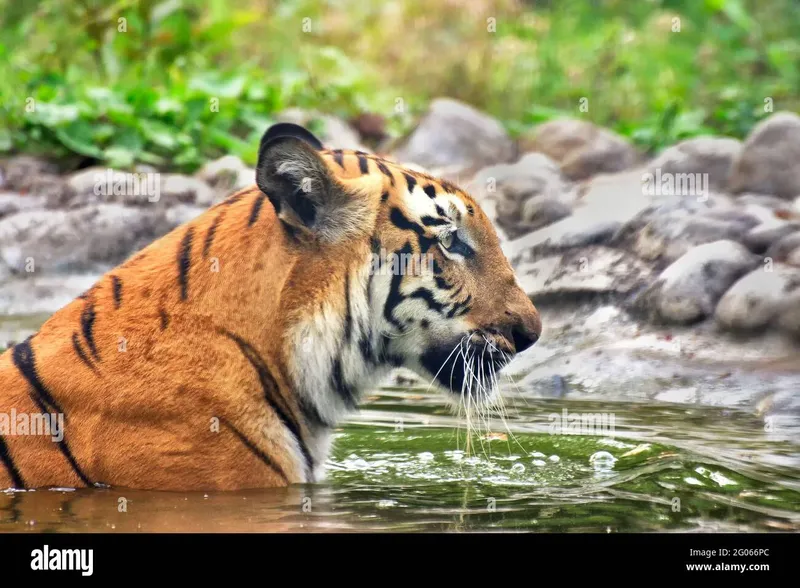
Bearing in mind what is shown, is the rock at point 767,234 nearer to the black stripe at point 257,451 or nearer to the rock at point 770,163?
the rock at point 770,163

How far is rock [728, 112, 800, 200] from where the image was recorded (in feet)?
27.0

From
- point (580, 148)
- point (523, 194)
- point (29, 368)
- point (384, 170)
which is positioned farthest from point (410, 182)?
point (580, 148)

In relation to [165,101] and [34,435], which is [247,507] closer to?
[34,435]

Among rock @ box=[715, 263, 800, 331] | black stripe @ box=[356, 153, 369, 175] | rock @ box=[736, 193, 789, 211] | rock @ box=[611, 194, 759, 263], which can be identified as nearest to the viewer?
black stripe @ box=[356, 153, 369, 175]

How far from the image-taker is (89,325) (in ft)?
12.1

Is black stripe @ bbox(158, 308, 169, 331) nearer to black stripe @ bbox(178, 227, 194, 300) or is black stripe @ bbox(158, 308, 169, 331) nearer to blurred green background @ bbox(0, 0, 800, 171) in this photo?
black stripe @ bbox(178, 227, 194, 300)

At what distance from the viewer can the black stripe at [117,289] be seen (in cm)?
372

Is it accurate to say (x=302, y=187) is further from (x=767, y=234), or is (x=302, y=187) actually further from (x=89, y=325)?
(x=767, y=234)

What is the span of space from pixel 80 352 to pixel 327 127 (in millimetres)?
6382

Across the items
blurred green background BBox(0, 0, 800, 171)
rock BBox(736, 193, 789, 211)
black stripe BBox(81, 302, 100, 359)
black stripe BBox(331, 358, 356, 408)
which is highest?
blurred green background BBox(0, 0, 800, 171)

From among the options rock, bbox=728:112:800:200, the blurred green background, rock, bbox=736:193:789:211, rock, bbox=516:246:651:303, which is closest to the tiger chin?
rock, bbox=516:246:651:303

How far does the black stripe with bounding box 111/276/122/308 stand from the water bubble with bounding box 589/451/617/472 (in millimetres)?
1828

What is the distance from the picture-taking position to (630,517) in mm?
3756

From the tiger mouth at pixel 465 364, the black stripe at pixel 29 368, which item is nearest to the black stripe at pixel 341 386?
the tiger mouth at pixel 465 364
